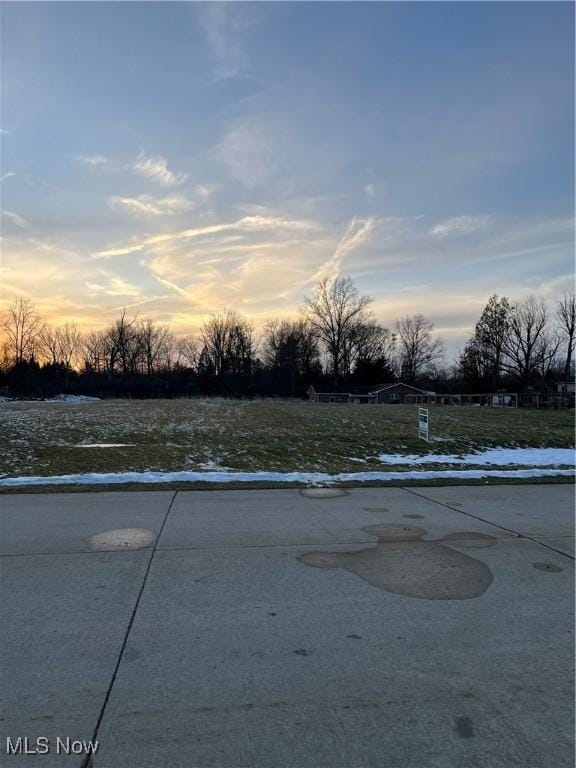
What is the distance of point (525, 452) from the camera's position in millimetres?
15336

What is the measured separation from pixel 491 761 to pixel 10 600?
344 centimetres

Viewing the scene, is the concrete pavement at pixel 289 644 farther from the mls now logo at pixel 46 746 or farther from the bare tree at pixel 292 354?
the bare tree at pixel 292 354

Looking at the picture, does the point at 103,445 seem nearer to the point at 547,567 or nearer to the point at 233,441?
the point at 233,441

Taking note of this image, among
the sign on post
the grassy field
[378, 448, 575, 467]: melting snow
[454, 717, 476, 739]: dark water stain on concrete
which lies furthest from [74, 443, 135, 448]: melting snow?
[454, 717, 476, 739]: dark water stain on concrete

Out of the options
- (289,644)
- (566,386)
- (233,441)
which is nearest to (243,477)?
(233,441)

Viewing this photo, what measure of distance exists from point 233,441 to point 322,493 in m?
6.68

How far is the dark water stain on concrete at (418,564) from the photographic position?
4199 mm

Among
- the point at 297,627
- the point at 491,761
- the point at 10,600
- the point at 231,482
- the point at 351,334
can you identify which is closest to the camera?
the point at 491,761

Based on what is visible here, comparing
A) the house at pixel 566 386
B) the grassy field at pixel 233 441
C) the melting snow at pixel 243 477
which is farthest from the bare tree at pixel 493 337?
the melting snow at pixel 243 477

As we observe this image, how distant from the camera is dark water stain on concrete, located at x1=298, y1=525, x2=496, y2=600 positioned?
165 inches

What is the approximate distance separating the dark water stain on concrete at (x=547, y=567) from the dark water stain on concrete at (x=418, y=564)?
0.48 m

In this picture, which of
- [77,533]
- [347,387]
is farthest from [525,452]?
[347,387]

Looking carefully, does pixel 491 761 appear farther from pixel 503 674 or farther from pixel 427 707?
pixel 503 674

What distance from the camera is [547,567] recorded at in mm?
4746
